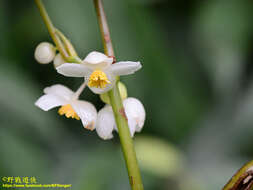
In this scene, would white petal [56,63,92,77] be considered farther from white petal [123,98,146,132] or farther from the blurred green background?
the blurred green background

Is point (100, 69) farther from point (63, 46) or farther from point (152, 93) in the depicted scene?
point (152, 93)

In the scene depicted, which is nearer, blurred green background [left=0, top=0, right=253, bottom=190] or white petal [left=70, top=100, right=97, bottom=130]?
white petal [left=70, top=100, right=97, bottom=130]

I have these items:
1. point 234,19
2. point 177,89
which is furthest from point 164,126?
point 234,19

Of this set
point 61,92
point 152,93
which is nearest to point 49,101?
point 61,92

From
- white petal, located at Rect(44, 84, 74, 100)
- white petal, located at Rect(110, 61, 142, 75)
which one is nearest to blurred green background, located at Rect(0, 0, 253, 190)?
white petal, located at Rect(44, 84, 74, 100)


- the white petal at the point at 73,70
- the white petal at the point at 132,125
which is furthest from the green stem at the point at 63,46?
the white petal at the point at 132,125

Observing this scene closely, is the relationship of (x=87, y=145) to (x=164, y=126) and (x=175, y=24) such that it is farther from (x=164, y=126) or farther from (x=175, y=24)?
(x=175, y=24)

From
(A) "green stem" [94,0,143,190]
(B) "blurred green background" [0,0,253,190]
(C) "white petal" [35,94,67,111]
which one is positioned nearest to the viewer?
(A) "green stem" [94,0,143,190]
